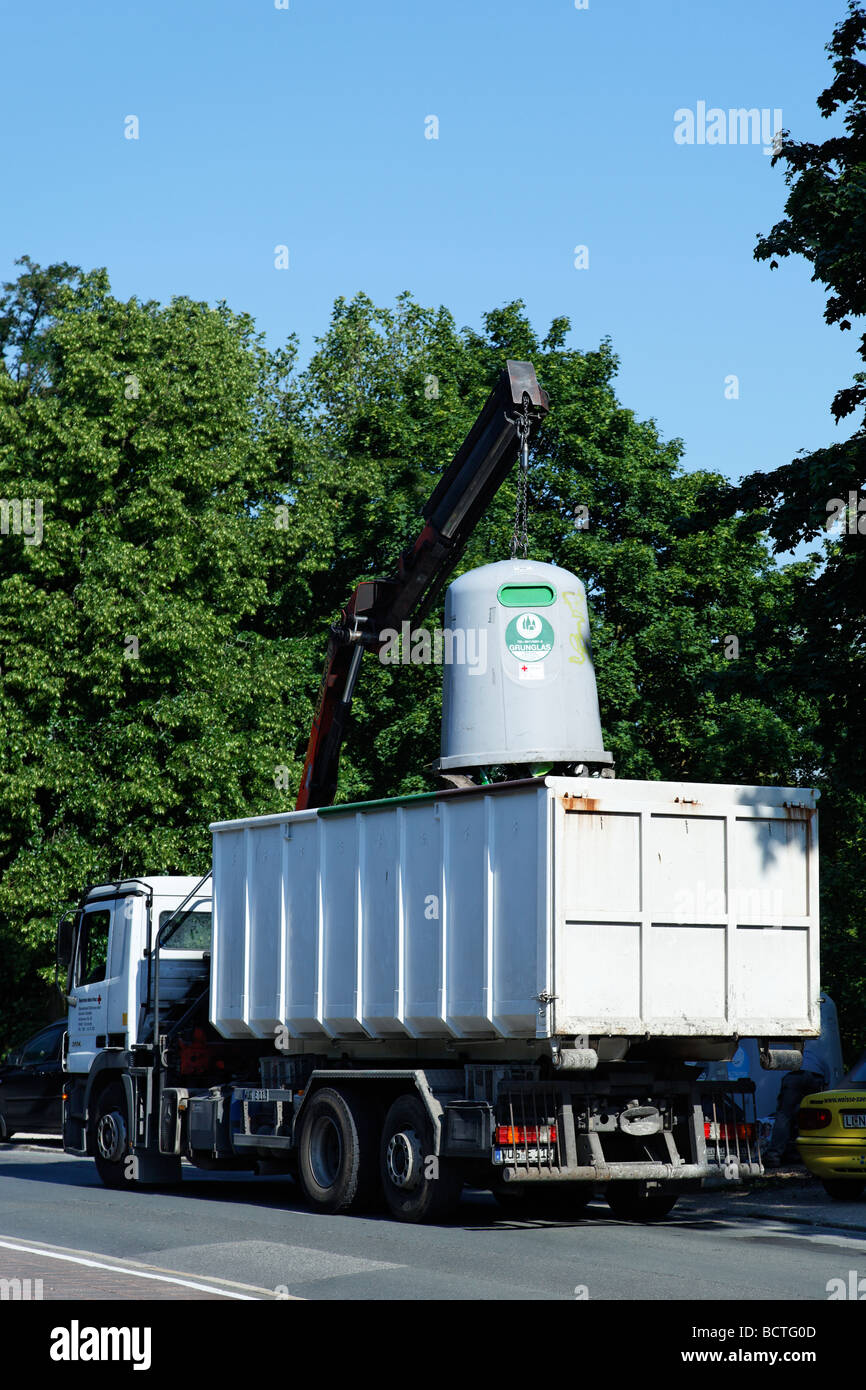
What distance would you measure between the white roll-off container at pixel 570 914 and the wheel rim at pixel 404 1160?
31.7 inches

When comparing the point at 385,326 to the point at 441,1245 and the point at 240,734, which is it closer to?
the point at 240,734

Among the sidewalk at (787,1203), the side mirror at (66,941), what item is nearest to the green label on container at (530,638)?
the sidewalk at (787,1203)

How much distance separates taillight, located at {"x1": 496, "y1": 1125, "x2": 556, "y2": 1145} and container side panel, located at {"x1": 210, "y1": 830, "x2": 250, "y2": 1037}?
3.83 m

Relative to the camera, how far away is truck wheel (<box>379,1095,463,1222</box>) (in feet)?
44.6

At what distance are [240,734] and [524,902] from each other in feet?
58.2

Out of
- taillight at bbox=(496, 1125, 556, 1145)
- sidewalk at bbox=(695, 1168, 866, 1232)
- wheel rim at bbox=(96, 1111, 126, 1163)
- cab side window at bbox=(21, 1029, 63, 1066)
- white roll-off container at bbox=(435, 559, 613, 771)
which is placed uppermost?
white roll-off container at bbox=(435, 559, 613, 771)

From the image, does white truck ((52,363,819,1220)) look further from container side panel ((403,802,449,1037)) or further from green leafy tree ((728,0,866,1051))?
green leafy tree ((728,0,866,1051))


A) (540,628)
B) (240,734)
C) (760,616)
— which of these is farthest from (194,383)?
(540,628)

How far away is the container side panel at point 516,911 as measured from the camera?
12.8m

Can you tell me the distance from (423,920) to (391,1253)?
9.21 ft

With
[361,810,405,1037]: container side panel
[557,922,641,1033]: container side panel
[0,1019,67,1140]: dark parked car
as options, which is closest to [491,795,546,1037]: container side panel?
[557,922,641,1033]: container side panel

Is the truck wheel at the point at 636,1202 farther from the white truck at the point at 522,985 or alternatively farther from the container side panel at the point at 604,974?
the container side panel at the point at 604,974

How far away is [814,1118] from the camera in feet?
52.5

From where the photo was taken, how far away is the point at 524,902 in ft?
42.4
